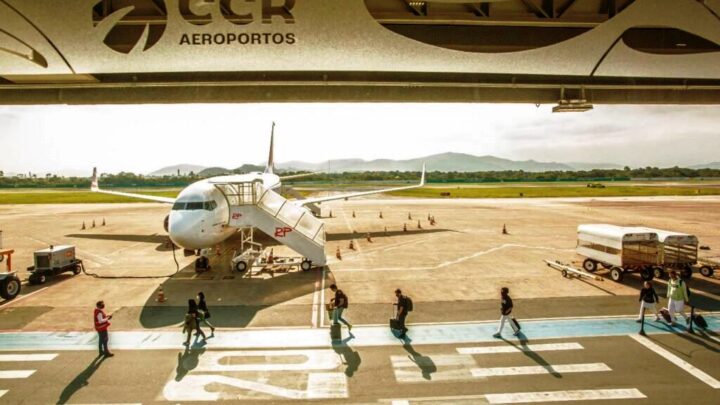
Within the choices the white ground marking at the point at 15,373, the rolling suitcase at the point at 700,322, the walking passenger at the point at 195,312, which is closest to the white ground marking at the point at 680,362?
the rolling suitcase at the point at 700,322

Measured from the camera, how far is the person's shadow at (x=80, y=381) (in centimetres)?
1042

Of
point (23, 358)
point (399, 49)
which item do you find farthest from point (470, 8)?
point (23, 358)

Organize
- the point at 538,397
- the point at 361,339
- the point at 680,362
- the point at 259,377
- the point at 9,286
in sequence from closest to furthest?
the point at 538,397 → the point at 259,377 → the point at 680,362 → the point at 361,339 → the point at 9,286

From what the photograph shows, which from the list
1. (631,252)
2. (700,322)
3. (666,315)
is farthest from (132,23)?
(631,252)

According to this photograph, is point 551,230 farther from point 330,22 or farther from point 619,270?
point 330,22

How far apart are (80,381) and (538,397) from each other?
12672 mm

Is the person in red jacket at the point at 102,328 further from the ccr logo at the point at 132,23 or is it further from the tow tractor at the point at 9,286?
the tow tractor at the point at 9,286

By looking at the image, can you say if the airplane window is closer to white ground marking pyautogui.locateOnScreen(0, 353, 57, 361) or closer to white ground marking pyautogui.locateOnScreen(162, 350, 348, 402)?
white ground marking pyautogui.locateOnScreen(0, 353, 57, 361)

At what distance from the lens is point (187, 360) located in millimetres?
12414

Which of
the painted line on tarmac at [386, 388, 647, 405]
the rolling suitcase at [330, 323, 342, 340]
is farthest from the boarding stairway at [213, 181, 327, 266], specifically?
the painted line on tarmac at [386, 388, 647, 405]

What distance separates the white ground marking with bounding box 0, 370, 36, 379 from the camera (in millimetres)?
11422

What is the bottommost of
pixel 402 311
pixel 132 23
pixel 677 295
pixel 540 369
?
pixel 540 369

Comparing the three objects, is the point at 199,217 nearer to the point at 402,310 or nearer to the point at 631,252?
Result: the point at 402,310

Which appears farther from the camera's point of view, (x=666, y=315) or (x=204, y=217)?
(x=204, y=217)
